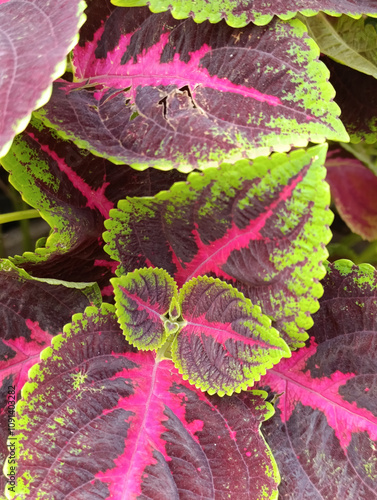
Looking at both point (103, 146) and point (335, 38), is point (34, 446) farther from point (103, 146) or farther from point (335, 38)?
point (335, 38)

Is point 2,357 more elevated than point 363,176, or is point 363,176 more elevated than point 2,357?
point 363,176

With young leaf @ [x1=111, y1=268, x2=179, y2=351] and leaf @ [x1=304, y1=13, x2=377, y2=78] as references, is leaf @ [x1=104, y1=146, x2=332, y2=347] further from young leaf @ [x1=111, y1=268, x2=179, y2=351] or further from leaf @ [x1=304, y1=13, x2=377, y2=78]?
leaf @ [x1=304, y1=13, x2=377, y2=78]

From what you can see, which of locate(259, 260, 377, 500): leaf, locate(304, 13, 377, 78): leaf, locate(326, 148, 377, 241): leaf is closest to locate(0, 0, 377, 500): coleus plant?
locate(259, 260, 377, 500): leaf

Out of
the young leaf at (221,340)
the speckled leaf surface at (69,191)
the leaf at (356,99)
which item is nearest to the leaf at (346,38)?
the leaf at (356,99)

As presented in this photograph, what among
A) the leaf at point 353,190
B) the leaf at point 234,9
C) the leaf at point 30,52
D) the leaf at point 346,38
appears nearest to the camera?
the leaf at point 30,52

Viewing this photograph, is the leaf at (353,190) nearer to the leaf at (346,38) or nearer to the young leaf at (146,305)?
the leaf at (346,38)

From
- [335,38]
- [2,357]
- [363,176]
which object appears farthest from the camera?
[363,176]

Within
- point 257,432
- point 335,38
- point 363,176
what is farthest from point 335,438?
point 363,176
